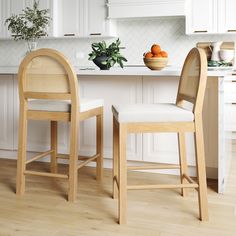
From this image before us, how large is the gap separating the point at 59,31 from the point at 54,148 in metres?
2.68

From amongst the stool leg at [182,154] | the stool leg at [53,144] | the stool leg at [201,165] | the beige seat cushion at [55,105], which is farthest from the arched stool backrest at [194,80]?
the stool leg at [53,144]

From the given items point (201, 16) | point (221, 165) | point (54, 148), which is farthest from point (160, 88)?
point (201, 16)

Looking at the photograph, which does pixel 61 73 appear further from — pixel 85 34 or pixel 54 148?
pixel 85 34

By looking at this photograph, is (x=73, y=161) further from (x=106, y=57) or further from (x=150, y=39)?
(x=150, y=39)

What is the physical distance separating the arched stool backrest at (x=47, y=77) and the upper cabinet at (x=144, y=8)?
8.93 feet

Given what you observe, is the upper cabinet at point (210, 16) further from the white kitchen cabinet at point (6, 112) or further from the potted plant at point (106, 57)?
the white kitchen cabinet at point (6, 112)

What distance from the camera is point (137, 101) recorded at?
9.81ft

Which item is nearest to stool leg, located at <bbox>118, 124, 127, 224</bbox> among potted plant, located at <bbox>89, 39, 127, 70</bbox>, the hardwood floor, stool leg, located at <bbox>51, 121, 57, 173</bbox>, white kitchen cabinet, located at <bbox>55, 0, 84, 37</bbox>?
the hardwood floor

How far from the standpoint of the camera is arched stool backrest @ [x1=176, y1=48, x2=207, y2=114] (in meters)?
2.07

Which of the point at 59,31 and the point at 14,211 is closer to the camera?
the point at 14,211

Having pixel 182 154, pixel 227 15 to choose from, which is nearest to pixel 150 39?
pixel 227 15

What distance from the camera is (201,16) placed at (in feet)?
15.8

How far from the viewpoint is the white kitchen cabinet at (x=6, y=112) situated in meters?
3.34

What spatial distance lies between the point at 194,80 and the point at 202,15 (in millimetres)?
2867
